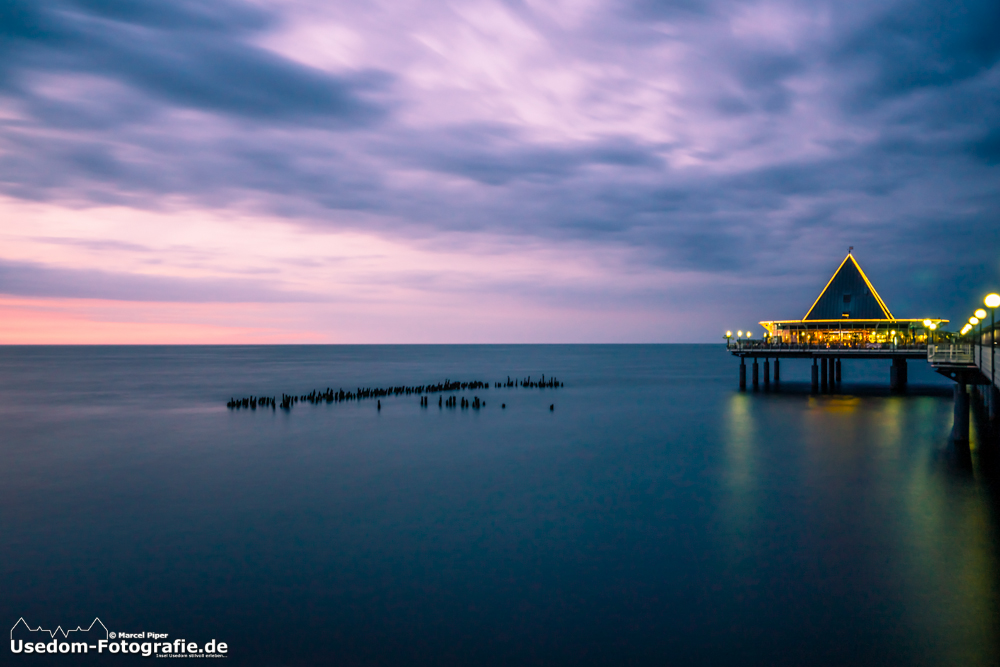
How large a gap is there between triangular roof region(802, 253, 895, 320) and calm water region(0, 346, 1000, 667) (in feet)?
110

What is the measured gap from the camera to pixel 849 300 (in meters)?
77.1

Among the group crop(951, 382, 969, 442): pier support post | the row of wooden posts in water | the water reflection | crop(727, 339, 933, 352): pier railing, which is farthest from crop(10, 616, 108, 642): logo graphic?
crop(727, 339, 933, 352): pier railing

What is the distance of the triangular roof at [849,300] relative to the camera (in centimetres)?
7581

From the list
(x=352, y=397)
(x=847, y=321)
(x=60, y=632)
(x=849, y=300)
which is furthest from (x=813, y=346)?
(x=60, y=632)

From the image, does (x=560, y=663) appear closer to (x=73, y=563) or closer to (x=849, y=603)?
(x=849, y=603)

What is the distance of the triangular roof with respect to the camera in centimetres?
7581

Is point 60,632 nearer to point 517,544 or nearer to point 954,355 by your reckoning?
point 517,544

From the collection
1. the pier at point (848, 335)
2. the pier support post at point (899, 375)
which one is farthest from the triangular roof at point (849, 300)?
the pier support post at point (899, 375)

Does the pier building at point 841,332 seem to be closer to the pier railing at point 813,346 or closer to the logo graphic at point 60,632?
the pier railing at point 813,346

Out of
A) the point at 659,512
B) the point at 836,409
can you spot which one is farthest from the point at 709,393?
the point at 659,512

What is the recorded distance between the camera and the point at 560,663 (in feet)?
46.1

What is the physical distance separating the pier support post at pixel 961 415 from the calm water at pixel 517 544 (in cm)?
139

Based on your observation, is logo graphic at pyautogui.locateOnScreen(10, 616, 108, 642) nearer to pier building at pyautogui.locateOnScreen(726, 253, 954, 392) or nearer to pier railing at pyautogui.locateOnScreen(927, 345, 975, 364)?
pier railing at pyautogui.locateOnScreen(927, 345, 975, 364)

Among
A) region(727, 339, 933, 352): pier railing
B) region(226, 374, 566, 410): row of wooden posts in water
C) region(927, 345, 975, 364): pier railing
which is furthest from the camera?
region(727, 339, 933, 352): pier railing
